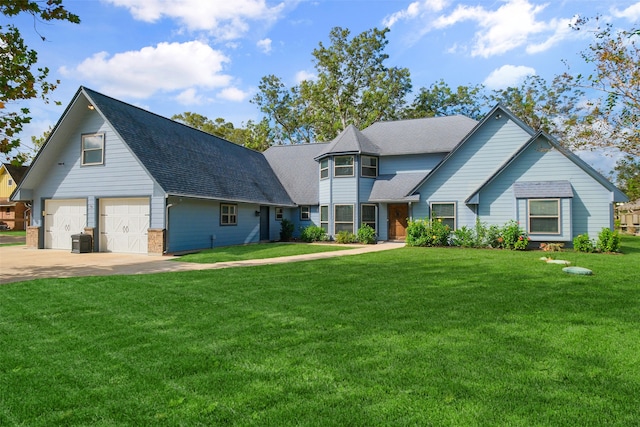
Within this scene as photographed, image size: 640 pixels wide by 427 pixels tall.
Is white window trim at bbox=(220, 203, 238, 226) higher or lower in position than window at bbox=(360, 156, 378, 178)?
lower

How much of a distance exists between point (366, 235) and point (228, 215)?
778 cm

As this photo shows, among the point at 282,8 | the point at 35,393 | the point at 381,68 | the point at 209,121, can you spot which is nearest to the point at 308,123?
the point at 381,68

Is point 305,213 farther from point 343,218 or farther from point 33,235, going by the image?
point 33,235

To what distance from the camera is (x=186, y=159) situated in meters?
17.8

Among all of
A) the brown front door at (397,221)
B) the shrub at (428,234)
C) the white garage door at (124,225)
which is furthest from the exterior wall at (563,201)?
the white garage door at (124,225)

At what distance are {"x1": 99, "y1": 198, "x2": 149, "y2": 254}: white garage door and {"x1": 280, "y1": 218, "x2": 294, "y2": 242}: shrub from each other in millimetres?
9474

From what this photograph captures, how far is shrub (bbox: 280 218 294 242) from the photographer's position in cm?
2342

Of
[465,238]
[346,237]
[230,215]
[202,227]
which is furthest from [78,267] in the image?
[465,238]

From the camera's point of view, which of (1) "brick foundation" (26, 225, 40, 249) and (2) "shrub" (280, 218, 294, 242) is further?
(2) "shrub" (280, 218, 294, 242)

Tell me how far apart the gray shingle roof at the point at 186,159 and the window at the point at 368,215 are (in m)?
5.03

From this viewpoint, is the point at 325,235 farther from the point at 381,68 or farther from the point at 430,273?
the point at 381,68

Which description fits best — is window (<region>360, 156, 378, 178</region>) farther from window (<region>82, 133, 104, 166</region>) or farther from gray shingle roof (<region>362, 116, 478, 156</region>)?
window (<region>82, 133, 104, 166</region>)

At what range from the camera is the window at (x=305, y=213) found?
24469 mm

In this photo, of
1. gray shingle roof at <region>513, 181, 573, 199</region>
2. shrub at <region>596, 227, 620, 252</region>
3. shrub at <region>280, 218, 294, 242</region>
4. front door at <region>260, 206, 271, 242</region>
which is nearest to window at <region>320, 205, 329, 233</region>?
shrub at <region>280, 218, 294, 242</region>
